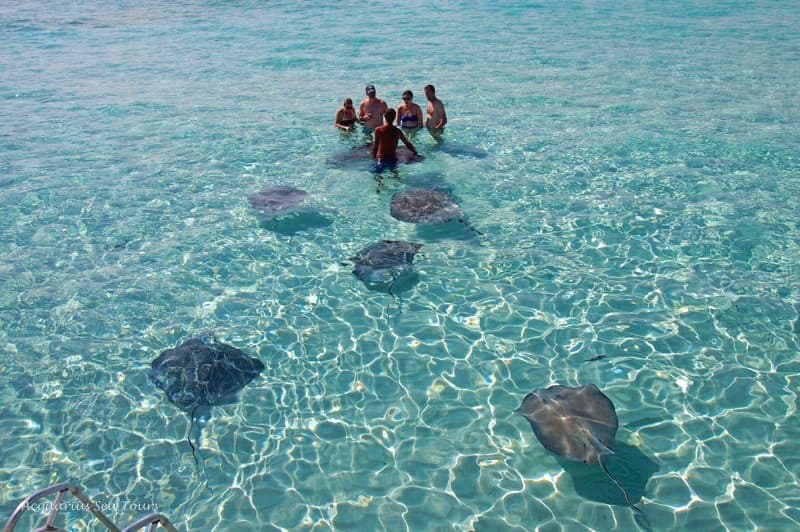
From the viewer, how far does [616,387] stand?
6754mm

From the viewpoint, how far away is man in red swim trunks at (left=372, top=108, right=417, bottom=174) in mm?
12031

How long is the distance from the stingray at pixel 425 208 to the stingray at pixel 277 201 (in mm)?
1845

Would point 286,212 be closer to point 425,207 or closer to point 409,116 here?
point 425,207

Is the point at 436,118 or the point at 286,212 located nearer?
the point at 286,212

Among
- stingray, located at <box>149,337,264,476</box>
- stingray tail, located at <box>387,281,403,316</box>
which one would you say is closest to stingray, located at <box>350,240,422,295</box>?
stingray tail, located at <box>387,281,403,316</box>

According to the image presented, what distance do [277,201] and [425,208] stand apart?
9.39 feet

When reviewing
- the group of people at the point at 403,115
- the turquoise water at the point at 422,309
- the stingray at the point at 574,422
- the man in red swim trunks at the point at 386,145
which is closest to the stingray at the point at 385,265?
the turquoise water at the point at 422,309

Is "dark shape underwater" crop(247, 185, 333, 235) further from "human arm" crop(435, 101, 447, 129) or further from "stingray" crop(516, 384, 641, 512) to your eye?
"stingray" crop(516, 384, 641, 512)

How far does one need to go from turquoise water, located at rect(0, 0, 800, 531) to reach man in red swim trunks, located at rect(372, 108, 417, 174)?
0.50m

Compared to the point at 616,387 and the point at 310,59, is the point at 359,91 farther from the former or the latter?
the point at 616,387

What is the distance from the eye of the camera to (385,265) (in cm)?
859

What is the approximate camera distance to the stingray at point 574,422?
536 cm

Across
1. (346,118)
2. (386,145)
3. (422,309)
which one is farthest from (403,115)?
(422,309)

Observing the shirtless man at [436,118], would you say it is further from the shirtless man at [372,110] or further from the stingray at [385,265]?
the stingray at [385,265]
